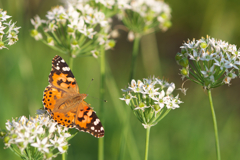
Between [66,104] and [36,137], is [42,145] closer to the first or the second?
[36,137]

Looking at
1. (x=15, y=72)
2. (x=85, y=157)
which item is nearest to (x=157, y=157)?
(x=85, y=157)

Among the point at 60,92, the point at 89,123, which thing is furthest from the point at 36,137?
the point at 60,92

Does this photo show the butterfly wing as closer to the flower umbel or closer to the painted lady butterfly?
the painted lady butterfly

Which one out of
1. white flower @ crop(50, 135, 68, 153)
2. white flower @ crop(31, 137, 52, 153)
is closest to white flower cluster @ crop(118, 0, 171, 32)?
white flower @ crop(50, 135, 68, 153)

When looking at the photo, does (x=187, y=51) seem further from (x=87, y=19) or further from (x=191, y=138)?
(x=191, y=138)

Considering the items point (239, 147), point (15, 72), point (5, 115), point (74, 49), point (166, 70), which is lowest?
point (239, 147)

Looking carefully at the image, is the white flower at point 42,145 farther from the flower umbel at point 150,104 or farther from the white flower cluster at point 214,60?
the white flower cluster at point 214,60
